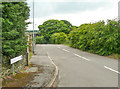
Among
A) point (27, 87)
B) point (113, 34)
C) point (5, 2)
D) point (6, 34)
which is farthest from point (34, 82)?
point (113, 34)

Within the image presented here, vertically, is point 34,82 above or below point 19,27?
below

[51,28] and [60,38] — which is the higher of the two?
[51,28]

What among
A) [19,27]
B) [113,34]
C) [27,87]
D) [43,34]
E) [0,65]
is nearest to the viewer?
[27,87]

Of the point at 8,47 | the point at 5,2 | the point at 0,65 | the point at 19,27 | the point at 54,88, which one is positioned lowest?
the point at 54,88

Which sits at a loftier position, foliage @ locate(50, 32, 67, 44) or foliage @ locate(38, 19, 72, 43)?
foliage @ locate(38, 19, 72, 43)

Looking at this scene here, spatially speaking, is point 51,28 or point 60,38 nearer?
point 60,38

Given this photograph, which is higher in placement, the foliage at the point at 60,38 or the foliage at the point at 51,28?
the foliage at the point at 51,28

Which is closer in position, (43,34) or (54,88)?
(54,88)

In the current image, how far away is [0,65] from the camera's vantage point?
4.94 m

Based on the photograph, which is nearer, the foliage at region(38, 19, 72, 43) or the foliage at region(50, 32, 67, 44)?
the foliage at region(50, 32, 67, 44)

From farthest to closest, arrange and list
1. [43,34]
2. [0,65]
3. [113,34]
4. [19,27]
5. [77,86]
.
Answer: [43,34], [113,34], [19,27], [0,65], [77,86]

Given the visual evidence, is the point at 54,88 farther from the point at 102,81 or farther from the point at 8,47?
the point at 8,47

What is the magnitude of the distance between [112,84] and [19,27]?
5133mm

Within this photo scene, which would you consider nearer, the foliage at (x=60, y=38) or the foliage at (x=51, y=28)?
the foliage at (x=60, y=38)
